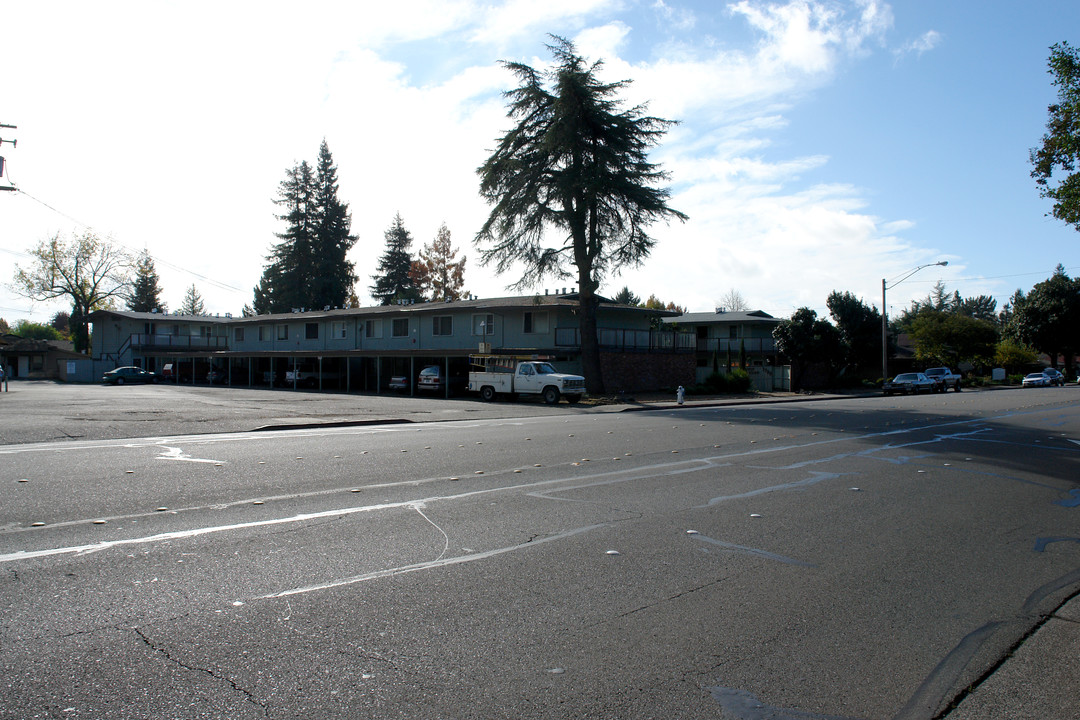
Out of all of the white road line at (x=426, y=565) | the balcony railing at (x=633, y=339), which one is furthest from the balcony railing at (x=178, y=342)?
the white road line at (x=426, y=565)

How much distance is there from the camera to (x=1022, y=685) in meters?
3.95

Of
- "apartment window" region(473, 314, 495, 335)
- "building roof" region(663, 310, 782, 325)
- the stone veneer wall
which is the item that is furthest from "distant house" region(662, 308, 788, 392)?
"apartment window" region(473, 314, 495, 335)

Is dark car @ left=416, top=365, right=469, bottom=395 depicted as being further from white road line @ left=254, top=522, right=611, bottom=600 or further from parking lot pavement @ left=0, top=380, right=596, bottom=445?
white road line @ left=254, top=522, right=611, bottom=600

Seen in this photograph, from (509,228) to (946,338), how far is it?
47551 millimetres

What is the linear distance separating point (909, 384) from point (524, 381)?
28.5m

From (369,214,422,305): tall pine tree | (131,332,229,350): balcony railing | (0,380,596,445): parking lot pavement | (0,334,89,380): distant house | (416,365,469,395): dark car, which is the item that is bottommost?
(0,380,596,445): parking lot pavement

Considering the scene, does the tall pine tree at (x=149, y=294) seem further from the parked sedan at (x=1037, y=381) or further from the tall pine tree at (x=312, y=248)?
the parked sedan at (x=1037, y=381)

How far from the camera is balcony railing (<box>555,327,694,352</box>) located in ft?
135

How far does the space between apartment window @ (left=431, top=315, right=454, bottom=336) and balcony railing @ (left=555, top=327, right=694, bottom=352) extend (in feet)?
24.2

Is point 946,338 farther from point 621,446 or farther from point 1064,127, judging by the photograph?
point 621,446

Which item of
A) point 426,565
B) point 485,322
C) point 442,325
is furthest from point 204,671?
point 442,325

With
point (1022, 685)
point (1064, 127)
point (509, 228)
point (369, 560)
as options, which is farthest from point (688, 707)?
point (509, 228)

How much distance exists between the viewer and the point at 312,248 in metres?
75.7

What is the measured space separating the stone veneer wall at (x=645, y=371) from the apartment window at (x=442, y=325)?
10.4 meters
